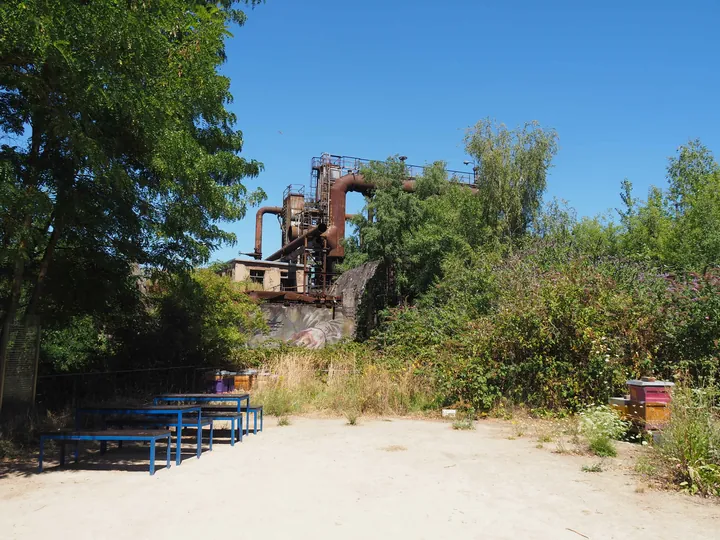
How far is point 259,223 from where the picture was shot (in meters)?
41.3

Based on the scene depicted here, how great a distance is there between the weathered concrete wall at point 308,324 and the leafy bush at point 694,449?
1866cm

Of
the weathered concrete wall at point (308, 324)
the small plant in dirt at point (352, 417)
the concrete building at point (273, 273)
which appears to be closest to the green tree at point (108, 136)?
the small plant in dirt at point (352, 417)

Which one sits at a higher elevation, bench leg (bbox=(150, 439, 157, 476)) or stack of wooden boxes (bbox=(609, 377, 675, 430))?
stack of wooden boxes (bbox=(609, 377, 675, 430))

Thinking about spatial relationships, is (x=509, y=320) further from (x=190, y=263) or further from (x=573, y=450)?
(x=190, y=263)

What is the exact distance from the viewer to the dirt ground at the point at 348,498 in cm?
488

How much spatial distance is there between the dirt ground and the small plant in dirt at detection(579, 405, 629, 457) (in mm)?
352

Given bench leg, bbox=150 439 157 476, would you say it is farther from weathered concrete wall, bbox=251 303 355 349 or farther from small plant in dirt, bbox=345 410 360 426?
weathered concrete wall, bbox=251 303 355 349

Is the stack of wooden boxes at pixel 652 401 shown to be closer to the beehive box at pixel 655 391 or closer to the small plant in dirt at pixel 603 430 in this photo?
the beehive box at pixel 655 391

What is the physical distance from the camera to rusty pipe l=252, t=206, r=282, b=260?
132ft

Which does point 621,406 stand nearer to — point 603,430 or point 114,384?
point 603,430

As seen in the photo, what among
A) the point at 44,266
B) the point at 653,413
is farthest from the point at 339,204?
the point at 653,413

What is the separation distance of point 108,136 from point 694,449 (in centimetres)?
814

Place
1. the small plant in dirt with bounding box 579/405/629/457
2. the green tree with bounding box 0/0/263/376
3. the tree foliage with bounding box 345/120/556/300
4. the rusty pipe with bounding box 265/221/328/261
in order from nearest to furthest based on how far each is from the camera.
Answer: the green tree with bounding box 0/0/263/376
the small plant in dirt with bounding box 579/405/629/457
the tree foliage with bounding box 345/120/556/300
the rusty pipe with bounding box 265/221/328/261

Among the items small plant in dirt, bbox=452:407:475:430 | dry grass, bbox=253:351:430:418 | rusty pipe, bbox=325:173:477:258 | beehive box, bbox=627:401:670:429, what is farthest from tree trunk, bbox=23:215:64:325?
rusty pipe, bbox=325:173:477:258
